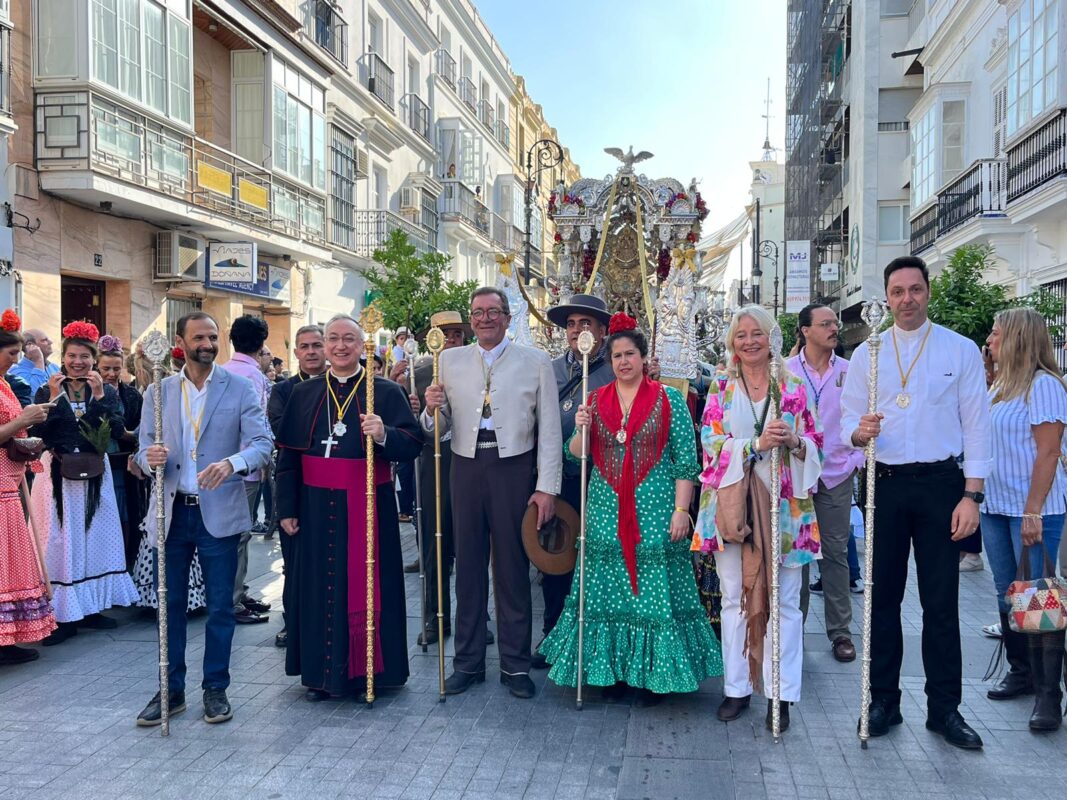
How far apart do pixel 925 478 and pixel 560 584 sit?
2443mm

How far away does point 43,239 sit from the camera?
41.1 ft

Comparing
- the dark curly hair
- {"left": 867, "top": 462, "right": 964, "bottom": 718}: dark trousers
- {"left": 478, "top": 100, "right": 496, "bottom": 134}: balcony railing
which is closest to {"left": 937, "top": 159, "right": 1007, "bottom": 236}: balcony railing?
{"left": 867, "top": 462, "right": 964, "bottom": 718}: dark trousers

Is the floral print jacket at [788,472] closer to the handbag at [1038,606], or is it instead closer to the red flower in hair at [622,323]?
the red flower in hair at [622,323]

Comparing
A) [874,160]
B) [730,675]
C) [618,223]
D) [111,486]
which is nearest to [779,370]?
[730,675]

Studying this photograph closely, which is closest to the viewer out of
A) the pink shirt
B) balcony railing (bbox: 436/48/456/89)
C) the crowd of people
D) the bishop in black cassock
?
the crowd of people

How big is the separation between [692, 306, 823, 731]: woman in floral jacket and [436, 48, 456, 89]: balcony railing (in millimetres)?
28069

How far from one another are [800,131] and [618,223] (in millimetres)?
29379

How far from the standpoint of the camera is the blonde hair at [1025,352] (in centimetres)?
498

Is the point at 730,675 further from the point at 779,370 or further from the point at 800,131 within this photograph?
the point at 800,131

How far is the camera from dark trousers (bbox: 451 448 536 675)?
523 cm

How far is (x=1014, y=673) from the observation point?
5129 mm

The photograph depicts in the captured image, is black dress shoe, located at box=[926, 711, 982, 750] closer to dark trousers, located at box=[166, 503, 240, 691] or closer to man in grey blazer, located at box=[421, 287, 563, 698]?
man in grey blazer, located at box=[421, 287, 563, 698]

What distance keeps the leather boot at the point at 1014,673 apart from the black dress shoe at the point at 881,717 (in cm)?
85

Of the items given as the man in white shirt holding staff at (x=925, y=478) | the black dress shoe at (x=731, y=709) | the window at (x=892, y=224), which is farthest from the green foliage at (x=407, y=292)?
the window at (x=892, y=224)
